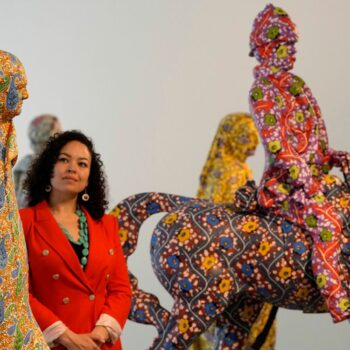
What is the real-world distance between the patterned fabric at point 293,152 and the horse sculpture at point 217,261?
0.06m

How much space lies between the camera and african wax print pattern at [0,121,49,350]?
278cm

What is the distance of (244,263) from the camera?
4.64 m

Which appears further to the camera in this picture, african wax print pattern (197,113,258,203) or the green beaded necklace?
african wax print pattern (197,113,258,203)

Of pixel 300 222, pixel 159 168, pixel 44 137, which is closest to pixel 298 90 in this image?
pixel 300 222

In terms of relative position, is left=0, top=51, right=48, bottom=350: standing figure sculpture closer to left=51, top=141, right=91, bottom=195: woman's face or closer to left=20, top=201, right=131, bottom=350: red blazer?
left=20, top=201, right=131, bottom=350: red blazer

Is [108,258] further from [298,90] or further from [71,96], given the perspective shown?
[71,96]

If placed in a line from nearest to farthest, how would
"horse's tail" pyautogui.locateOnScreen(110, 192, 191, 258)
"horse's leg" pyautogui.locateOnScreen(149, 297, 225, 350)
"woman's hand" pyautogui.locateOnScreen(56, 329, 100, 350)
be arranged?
"woman's hand" pyautogui.locateOnScreen(56, 329, 100, 350) → "horse's leg" pyautogui.locateOnScreen(149, 297, 225, 350) → "horse's tail" pyautogui.locateOnScreen(110, 192, 191, 258)

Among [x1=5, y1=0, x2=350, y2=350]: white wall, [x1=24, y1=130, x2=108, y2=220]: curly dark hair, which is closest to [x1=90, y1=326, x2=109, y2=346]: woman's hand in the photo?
[x1=24, y1=130, x2=108, y2=220]: curly dark hair

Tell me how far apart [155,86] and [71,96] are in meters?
0.79

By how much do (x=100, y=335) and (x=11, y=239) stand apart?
92 cm

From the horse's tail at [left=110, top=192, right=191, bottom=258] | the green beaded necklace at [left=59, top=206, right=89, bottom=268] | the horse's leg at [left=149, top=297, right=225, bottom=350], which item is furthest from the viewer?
the horse's tail at [left=110, top=192, right=191, bottom=258]

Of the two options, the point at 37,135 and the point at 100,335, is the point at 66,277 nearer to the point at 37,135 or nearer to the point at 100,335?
the point at 100,335

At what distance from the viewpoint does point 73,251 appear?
3.66m

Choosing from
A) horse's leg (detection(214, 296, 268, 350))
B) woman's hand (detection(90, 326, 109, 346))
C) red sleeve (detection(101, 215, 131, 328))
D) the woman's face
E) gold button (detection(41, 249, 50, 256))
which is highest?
the woman's face
